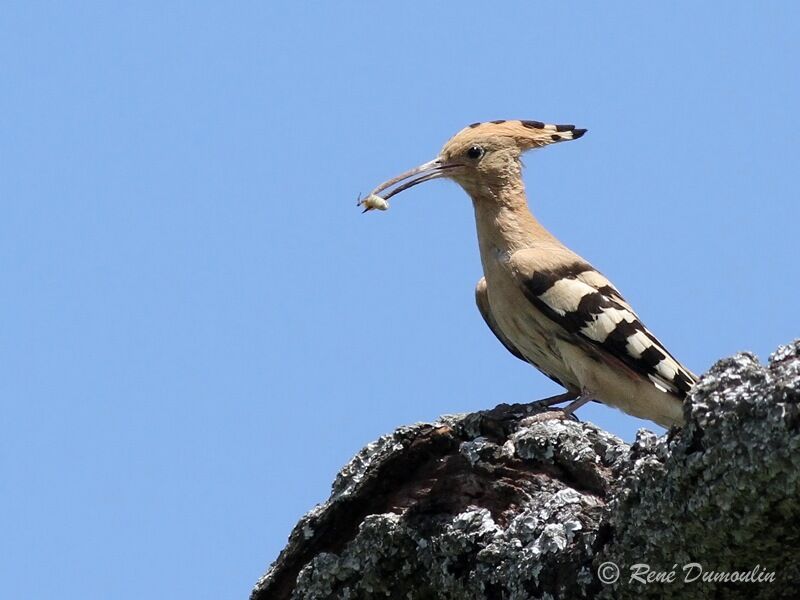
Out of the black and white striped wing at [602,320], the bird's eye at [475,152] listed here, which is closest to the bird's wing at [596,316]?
the black and white striped wing at [602,320]

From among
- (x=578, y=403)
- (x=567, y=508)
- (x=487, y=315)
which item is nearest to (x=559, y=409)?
(x=578, y=403)

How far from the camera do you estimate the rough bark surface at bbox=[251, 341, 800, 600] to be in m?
2.51

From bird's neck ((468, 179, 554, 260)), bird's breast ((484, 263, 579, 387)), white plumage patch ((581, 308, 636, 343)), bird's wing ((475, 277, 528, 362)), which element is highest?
bird's neck ((468, 179, 554, 260))

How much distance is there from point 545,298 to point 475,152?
0.95 meters

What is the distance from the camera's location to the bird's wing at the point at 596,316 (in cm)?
459

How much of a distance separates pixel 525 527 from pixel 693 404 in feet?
2.22

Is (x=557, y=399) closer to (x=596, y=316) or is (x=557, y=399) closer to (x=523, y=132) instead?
(x=596, y=316)

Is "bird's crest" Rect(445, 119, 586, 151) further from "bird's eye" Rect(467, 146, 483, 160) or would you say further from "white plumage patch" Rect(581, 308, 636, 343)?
"white plumage patch" Rect(581, 308, 636, 343)

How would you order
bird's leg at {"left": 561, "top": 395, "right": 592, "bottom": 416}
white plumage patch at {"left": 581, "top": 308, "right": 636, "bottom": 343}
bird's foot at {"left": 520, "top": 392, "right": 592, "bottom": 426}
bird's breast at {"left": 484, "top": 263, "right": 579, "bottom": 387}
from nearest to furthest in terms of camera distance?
1. bird's foot at {"left": 520, "top": 392, "right": 592, "bottom": 426}
2. bird's leg at {"left": 561, "top": 395, "right": 592, "bottom": 416}
3. white plumage patch at {"left": 581, "top": 308, "right": 636, "bottom": 343}
4. bird's breast at {"left": 484, "top": 263, "right": 579, "bottom": 387}

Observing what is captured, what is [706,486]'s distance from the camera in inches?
101

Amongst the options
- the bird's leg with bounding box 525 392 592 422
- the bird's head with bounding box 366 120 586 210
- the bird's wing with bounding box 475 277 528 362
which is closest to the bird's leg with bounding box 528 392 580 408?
the bird's leg with bounding box 525 392 592 422

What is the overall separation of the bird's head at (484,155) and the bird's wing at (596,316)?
22.3 inches

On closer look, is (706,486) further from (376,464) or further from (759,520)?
(376,464)

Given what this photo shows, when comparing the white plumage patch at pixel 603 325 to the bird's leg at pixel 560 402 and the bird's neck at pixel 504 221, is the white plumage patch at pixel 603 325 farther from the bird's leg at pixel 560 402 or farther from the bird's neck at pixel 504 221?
the bird's neck at pixel 504 221
